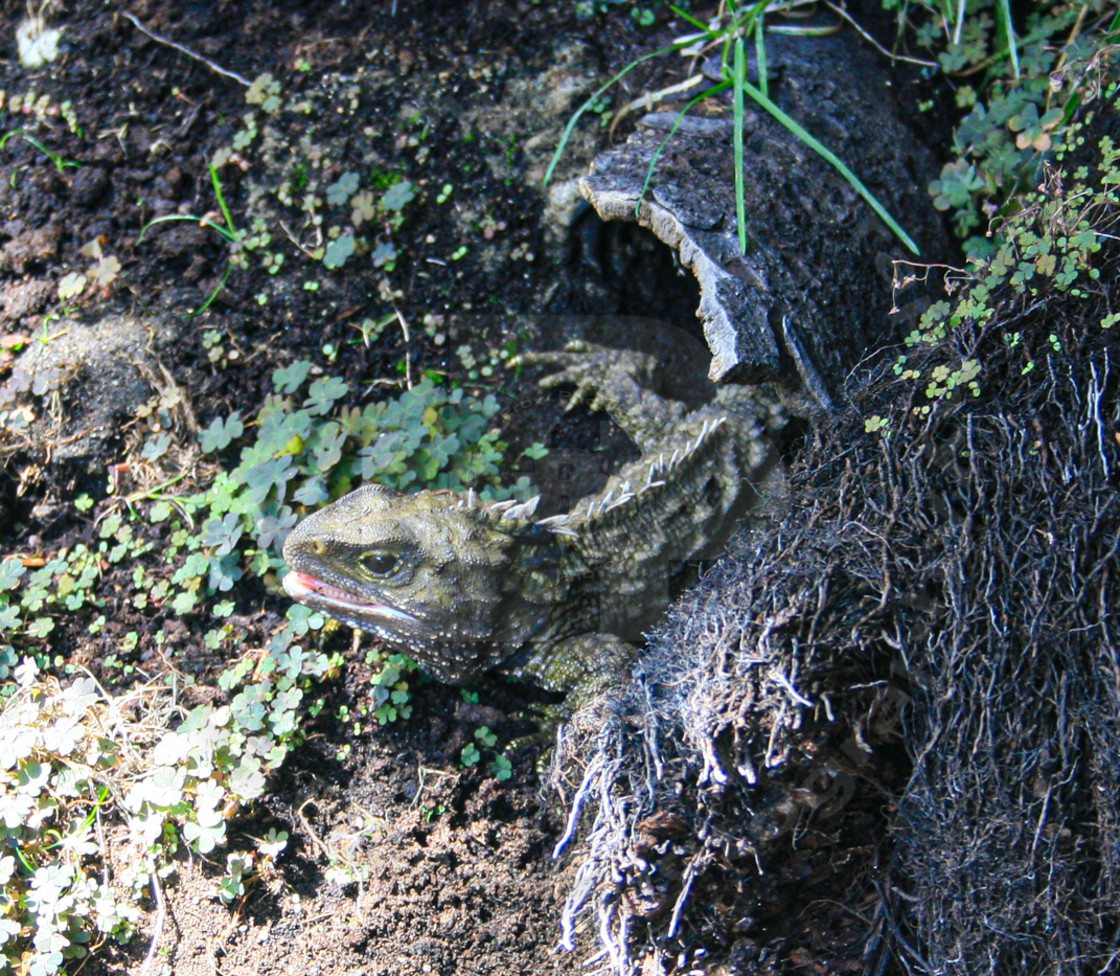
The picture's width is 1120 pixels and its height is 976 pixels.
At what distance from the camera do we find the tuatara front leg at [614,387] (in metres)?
4.11

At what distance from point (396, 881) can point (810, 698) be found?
1.66 meters

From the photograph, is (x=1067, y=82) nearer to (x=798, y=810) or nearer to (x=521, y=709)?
(x=798, y=810)

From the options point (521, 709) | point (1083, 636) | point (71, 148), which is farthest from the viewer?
point (71, 148)

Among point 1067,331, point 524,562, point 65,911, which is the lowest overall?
point 65,911

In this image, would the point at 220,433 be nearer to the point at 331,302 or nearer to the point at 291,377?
the point at 291,377

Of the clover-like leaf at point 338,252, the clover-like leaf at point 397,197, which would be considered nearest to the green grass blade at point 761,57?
the clover-like leaf at point 397,197

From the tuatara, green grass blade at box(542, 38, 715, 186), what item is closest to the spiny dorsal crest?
the tuatara

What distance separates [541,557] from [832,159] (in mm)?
1934

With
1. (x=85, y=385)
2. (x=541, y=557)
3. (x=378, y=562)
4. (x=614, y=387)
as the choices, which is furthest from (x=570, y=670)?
(x=85, y=385)

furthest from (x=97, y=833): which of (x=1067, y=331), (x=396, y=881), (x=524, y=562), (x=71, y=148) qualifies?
(x=1067, y=331)

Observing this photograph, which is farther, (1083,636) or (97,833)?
(97,833)

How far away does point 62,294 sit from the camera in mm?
4352

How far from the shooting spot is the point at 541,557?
364cm

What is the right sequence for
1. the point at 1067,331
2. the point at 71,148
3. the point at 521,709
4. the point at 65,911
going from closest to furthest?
the point at 1067,331 → the point at 65,911 → the point at 521,709 → the point at 71,148
